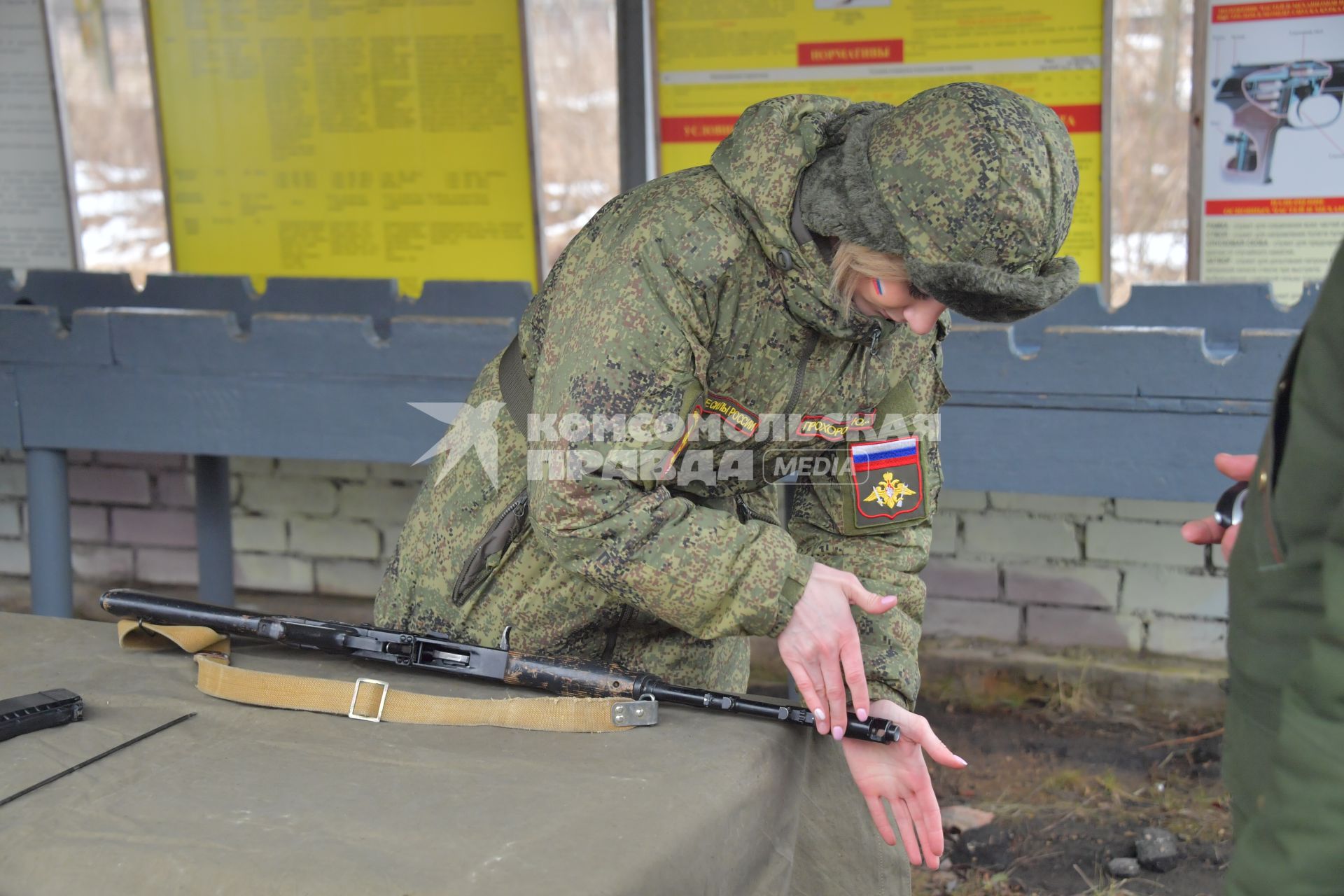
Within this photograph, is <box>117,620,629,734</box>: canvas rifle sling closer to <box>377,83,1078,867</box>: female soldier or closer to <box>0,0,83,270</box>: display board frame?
<box>377,83,1078,867</box>: female soldier

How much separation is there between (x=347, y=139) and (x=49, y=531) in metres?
1.39

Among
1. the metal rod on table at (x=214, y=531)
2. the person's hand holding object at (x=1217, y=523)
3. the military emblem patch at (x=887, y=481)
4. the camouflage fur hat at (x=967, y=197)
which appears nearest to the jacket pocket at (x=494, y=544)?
the military emblem patch at (x=887, y=481)

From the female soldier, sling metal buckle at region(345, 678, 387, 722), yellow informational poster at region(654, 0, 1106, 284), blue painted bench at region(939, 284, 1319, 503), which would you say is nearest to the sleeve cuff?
the female soldier

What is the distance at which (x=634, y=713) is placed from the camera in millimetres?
1269

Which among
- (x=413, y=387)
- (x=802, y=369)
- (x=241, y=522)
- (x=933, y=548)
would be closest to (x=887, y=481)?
(x=802, y=369)

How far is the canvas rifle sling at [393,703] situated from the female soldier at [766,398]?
14 centimetres

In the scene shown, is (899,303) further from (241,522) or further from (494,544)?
(241,522)

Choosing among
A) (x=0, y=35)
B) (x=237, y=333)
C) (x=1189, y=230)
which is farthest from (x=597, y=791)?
(x=0, y=35)

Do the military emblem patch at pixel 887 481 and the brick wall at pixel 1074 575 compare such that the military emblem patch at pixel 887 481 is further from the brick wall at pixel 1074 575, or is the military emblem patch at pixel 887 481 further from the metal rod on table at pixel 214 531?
the metal rod on table at pixel 214 531

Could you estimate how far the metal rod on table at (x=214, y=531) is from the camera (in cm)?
325

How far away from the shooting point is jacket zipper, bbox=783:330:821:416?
1.34 meters

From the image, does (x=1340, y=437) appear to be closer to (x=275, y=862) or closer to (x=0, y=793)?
(x=275, y=862)

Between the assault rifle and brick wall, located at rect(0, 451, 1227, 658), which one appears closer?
the assault rifle

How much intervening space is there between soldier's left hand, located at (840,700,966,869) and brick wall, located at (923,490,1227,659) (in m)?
1.99
